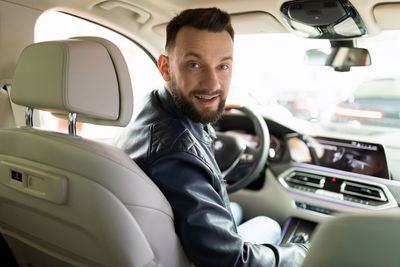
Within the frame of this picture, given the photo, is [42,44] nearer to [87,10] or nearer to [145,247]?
[145,247]

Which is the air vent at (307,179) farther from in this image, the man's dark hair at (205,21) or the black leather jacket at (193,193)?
the man's dark hair at (205,21)

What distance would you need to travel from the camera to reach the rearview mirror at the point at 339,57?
222cm

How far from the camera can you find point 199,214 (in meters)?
1.30

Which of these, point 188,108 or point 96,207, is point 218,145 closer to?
point 188,108

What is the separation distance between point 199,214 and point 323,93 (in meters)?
3.24

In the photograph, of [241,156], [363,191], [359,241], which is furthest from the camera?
[241,156]

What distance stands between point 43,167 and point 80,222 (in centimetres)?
22

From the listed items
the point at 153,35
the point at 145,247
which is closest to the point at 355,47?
the point at 153,35

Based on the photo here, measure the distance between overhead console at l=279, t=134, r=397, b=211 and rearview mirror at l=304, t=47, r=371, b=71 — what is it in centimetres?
59

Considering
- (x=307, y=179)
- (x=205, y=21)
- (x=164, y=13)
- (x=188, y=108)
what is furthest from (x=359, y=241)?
(x=307, y=179)

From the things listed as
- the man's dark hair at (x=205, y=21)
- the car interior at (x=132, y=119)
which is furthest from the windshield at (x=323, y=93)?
the man's dark hair at (x=205, y=21)

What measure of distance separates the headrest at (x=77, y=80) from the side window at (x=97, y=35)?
0.77 m

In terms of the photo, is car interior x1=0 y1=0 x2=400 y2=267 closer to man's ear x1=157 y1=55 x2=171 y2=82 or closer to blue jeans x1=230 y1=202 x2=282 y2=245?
Result: man's ear x1=157 y1=55 x2=171 y2=82

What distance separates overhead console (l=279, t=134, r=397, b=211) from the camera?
8.07ft
